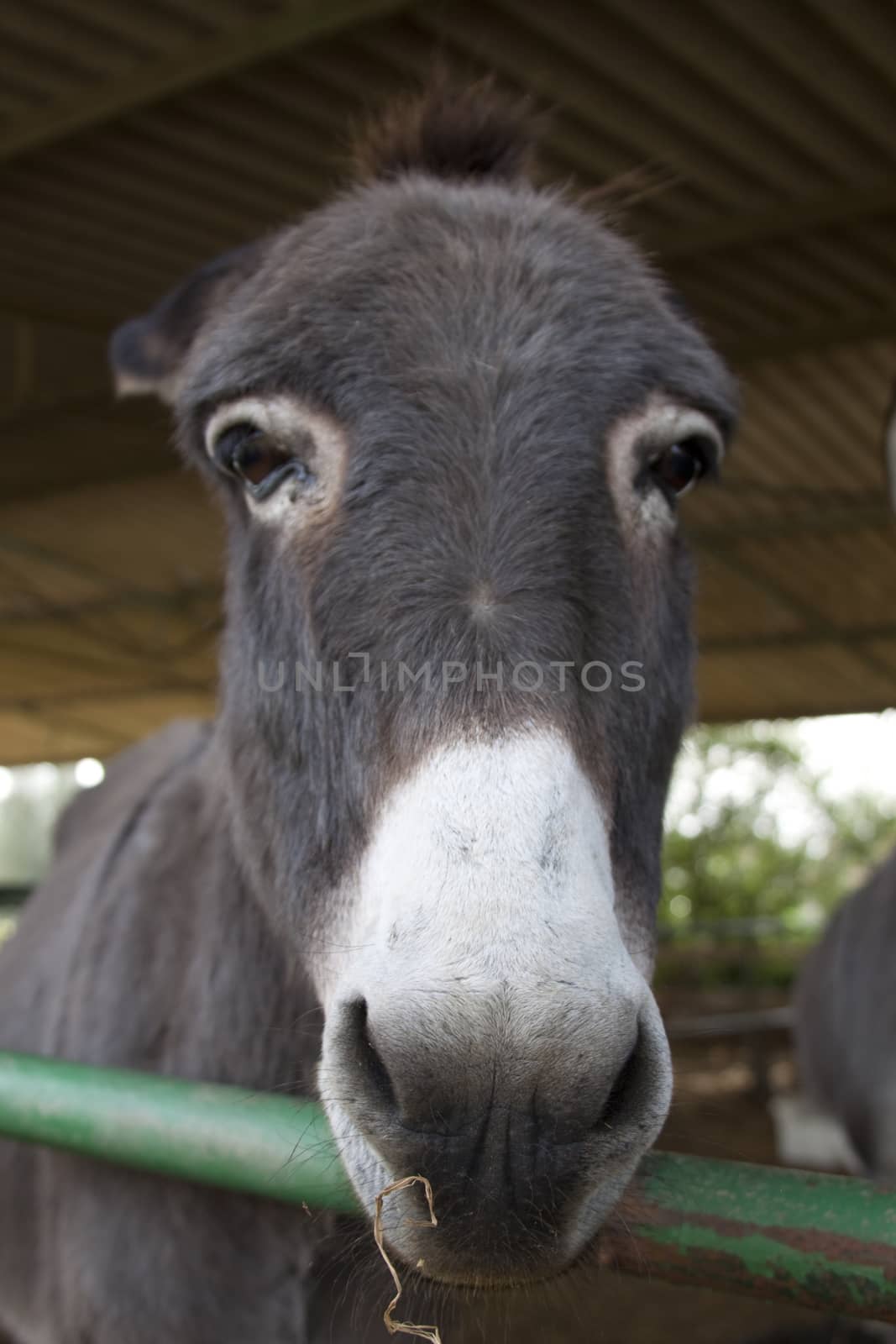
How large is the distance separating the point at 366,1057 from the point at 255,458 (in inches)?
38.6

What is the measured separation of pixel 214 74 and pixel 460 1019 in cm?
401

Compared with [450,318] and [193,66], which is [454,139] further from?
[193,66]

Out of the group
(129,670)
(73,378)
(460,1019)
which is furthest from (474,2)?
(129,670)

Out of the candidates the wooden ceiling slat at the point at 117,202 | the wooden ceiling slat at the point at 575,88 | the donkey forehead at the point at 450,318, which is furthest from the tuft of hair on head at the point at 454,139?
the wooden ceiling slat at the point at 117,202

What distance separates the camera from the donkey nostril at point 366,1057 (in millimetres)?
1064

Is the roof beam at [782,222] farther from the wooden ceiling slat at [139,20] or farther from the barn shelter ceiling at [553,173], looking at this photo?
the wooden ceiling slat at [139,20]

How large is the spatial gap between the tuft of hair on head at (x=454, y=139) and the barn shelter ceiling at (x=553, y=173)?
0.17 meters

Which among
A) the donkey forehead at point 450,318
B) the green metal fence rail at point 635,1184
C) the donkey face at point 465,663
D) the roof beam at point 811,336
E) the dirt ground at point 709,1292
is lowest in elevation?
the dirt ground at point 709,1292

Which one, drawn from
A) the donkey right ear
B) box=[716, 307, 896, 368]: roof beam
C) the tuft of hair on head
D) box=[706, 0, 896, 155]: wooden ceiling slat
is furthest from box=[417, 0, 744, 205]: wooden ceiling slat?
the donkey right ear

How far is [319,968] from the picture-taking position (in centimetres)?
142

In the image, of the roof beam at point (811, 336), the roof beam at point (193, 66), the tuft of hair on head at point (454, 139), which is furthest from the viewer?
the roof beam at point (811, 336)

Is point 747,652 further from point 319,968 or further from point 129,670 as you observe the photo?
point 319,968

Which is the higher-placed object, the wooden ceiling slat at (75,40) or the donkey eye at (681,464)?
the wooden ceiling slat at (75,40)

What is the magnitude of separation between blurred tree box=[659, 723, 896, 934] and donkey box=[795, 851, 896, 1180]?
29.9 ft
